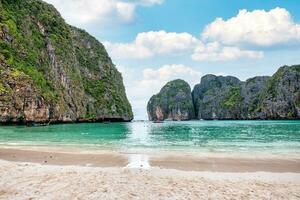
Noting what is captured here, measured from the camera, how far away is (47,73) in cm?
10456

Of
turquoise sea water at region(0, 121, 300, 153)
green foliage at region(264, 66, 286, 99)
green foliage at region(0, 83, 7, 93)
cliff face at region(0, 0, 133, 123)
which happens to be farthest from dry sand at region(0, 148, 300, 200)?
green foliage at region(264, 66, 286, 99)

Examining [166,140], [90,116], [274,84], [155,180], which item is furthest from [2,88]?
[274,84]

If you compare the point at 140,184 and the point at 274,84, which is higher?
the point at 274,84

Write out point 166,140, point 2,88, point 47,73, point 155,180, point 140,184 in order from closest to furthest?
point 140,184 < point 155,180 < point 166,140 < point 2,88 < point 47,73

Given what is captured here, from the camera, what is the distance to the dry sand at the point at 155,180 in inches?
416

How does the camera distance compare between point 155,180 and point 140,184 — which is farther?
point 155,180

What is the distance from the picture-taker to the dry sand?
1058cm

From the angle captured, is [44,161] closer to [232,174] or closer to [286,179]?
[232,174]

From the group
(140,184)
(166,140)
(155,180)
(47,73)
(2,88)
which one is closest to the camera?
(140,184)

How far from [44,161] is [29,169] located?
12.0 ft

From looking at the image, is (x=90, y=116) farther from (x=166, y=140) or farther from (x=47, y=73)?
(x=166, y=140)

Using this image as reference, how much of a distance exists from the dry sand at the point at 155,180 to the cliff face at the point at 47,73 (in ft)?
218

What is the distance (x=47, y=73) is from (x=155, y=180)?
323ft

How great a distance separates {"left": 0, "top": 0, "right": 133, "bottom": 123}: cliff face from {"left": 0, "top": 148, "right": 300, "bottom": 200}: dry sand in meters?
66.6
